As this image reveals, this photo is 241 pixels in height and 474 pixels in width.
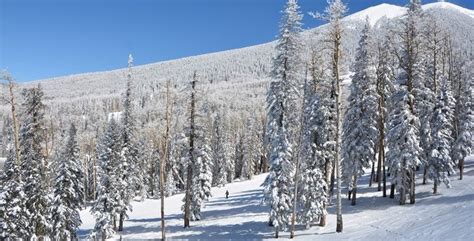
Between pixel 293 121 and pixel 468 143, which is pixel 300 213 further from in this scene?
pixel 468 143

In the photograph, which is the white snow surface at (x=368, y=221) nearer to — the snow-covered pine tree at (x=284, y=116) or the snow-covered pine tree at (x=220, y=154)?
the snow-covered pine tree at (x=284, y=116)

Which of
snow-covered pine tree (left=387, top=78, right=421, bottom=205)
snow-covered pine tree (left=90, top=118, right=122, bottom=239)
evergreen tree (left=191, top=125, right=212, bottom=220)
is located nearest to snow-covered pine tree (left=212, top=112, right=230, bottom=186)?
evergreen tree (left=191, top=125, right=212, bottom=220)

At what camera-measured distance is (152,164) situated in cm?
9488

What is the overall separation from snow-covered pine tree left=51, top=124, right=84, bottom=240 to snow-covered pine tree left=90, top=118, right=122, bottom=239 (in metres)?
3.51

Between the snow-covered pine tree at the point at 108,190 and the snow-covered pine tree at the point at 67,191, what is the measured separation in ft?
11.5

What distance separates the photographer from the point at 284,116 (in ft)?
111

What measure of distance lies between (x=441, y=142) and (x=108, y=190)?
31428 mm

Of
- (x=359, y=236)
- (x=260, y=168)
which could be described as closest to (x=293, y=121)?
(x=359, y=236)

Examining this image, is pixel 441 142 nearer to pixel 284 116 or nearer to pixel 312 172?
pixel 312 172

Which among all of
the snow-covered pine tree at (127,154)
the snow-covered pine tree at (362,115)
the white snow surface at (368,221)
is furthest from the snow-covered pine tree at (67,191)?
the snow-covered pine tree at (362,115)

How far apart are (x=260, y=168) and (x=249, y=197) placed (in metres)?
52.0

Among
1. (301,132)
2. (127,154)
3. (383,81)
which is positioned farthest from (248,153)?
(301,132)

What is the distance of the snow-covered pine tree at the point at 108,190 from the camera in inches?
1613

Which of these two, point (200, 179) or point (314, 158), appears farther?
point (200, 179)
